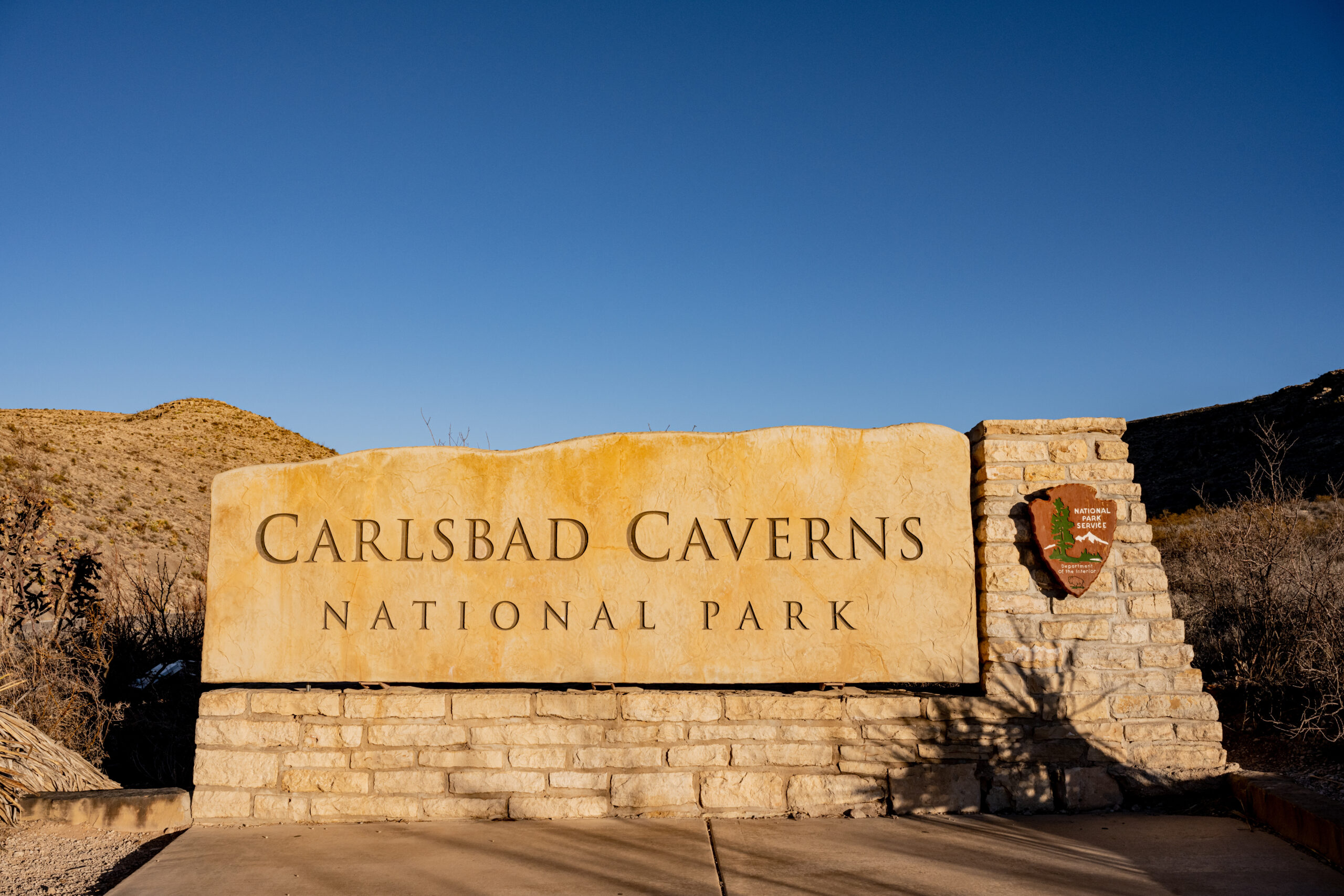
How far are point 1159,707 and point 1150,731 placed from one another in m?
0.15

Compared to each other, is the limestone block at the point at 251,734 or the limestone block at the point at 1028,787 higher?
the limestone block at the point at 251,734

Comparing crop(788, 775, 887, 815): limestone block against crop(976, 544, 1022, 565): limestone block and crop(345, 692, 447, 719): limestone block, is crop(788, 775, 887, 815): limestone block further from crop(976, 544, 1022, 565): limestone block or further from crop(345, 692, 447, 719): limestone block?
crop(345, 692, 447, 719): limestone block

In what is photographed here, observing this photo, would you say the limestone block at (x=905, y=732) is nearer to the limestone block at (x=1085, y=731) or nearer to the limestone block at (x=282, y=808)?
the limestone block at (x=1085, y=731)

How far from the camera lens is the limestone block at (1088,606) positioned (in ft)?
16.5

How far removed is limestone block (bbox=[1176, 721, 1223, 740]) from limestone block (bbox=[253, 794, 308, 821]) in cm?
518

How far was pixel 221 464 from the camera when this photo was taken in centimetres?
3638

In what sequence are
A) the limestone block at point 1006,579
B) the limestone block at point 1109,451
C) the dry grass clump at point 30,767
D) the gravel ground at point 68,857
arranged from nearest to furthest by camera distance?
the gravel ground at point 68,857 < the dry grass clump at point 30,767 < the limestone block at point 1006,579 < the limestone block at point 1109,451

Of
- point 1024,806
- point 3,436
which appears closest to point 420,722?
point 1024,806

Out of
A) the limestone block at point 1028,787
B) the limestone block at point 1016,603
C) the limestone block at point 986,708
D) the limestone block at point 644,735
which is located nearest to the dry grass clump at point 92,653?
the limestone block at point 644,735

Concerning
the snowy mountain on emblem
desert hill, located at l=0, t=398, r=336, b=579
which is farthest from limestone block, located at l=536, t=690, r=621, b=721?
desert hill, located at l=0, t=398, r=336, b=579

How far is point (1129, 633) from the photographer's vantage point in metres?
5.00

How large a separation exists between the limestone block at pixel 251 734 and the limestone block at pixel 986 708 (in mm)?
3800

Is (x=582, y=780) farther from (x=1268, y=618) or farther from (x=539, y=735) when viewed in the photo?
(x=1268, y=618)

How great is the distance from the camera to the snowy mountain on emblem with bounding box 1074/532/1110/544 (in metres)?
5.00
